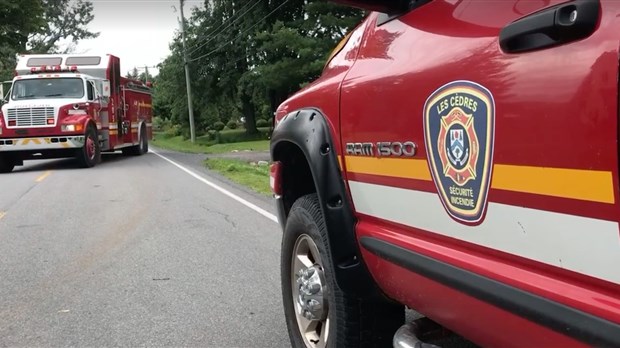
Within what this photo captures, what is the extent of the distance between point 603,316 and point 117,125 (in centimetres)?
1959

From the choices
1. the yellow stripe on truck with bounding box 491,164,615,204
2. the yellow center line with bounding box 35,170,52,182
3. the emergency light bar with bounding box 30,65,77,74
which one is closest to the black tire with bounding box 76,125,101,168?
the yellow center line with bounding box 35,170,52,182

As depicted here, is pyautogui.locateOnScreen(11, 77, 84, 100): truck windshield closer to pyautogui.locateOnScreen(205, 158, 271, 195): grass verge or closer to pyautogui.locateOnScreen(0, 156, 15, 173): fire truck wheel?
pyautogui.locateOnScreen(0, 156, 15, 173): fire truck wheel

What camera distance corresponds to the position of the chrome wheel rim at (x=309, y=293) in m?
2.95

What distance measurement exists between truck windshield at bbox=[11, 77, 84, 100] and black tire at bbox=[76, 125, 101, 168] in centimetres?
114

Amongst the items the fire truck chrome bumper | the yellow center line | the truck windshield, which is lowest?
the yellow center line

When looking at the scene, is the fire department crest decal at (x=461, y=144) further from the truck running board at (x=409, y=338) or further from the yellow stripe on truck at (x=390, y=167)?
the truck running board at (x=409, y=338)

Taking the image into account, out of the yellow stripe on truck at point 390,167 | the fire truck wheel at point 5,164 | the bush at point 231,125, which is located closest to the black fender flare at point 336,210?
the yellow stripe on truck at point 390,167

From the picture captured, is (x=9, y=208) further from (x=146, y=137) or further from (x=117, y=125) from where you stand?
(x=146, y=137)

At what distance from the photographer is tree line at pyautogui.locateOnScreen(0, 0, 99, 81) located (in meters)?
35.8

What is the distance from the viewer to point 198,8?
41.6 m

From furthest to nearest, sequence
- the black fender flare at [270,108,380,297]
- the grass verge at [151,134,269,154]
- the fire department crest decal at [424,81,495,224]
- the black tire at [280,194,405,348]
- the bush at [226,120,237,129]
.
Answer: the bush at [226,120,237,129], the grass verge at [151,134,269,154], the black tire at [280,194,405,348], the black fender flare at [270,108,380,297], the fire department crest decal at [424,81,495,224]

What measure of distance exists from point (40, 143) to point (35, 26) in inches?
1012

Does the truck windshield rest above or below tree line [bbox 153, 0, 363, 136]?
below

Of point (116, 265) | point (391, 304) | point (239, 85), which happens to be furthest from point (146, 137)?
point (391, 304)
